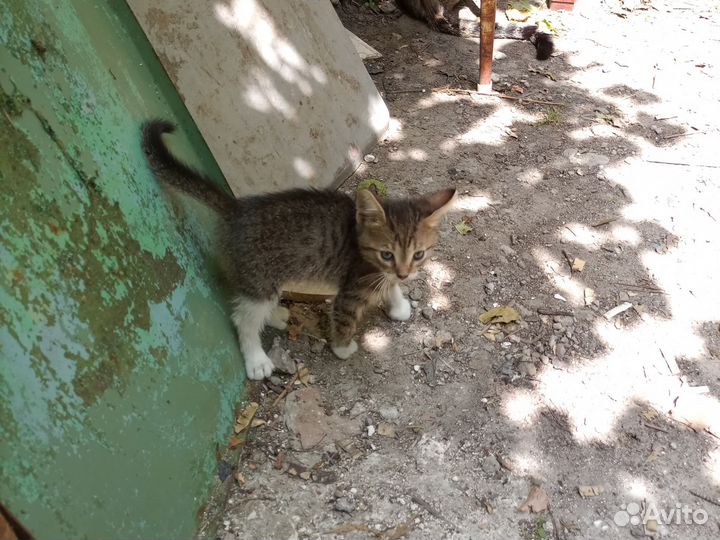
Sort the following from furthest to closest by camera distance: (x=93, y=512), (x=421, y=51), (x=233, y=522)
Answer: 1. (x=421, y=51)
2. (x=233, y=522)
3. (x=93, y=512)

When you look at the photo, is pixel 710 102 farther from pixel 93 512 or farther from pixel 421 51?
pixel 93 512

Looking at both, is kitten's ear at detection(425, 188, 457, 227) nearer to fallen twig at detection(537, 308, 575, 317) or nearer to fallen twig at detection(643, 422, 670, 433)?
fallen twig at detection(537, 308, 575, 317)

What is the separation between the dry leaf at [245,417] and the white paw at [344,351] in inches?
22.5

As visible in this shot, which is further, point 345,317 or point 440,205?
point 345,317

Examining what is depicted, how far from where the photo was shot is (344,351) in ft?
11.6

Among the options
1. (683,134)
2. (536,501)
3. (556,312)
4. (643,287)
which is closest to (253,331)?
(536,501)

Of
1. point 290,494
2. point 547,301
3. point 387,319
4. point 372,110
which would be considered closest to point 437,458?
point 290,494

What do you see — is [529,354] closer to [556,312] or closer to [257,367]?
[556,312]

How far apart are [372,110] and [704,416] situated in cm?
328

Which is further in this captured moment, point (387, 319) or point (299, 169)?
point (299, 169)

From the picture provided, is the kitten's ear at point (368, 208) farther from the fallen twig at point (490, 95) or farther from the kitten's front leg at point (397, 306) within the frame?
the fallen twig at point (490, 95)

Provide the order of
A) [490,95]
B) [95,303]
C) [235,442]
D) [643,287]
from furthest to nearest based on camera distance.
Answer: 1. [490,95]
2. [643,287]
3. [235,442]
4. [95,303]

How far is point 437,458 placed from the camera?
3.04m

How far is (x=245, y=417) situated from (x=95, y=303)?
119 centimetres
